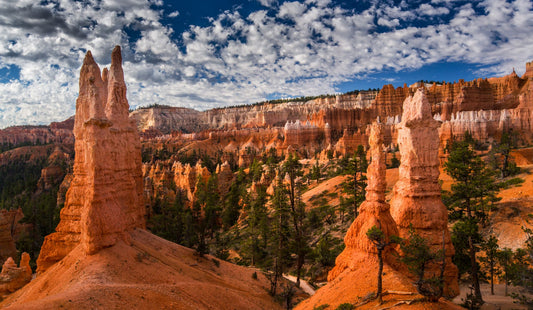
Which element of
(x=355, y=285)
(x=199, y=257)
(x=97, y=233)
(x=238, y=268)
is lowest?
(x=238, y=268)

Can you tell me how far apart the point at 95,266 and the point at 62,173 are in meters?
85.4

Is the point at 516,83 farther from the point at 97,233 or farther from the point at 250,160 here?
the point at 97,233

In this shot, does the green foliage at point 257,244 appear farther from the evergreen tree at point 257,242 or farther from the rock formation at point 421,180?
the rock formation at point 421,180

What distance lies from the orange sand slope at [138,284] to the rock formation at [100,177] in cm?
119

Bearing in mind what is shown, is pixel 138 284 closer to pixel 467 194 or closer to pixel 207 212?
pixel 467 194

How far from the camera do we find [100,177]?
15734 millimetres

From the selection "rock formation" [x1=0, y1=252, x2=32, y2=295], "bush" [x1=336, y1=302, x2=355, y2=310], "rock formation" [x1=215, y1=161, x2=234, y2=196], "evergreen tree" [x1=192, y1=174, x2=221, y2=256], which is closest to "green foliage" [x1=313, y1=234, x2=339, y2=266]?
"bush" [x1=336, y1=302, x2=355, y2=310]

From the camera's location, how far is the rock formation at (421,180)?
12883 mm

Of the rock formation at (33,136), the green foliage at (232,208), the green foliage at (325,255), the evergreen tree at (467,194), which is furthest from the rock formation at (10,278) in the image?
the rock formation at (33,136)

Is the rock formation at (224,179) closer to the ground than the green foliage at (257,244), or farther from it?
farther from it

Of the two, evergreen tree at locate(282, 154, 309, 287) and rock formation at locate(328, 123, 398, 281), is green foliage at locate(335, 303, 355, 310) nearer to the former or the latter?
rock formation at locate(328, 123, 398, 281)

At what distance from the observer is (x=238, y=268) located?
2292cm

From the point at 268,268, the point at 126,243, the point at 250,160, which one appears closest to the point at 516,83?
the point at 250,160

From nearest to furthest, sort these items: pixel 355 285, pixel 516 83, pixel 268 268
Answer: pixel 355 285, pixel 268 268, pixel 516 83
